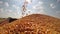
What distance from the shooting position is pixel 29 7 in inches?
281

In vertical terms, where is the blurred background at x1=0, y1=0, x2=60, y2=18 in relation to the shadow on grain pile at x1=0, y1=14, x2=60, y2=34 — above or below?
above

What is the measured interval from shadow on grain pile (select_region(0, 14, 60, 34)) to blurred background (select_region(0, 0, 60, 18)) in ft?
0.65

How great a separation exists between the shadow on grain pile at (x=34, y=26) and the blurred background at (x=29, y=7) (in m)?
0.20

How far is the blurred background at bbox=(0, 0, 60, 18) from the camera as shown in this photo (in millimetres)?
7047

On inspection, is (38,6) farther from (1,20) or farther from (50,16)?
(1,20)

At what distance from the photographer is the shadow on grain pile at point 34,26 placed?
20.3 feet

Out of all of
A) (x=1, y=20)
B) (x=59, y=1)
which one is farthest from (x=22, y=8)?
(x=59, y=1)

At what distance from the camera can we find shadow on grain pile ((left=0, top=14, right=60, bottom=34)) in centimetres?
620

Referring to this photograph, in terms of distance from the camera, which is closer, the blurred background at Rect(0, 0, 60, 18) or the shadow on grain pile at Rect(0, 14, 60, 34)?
the shadow on grain pile at Rect(0, 14, 60, 34)

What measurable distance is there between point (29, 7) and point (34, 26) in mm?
1032

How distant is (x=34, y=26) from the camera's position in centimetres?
641

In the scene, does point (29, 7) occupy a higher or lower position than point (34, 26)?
higher

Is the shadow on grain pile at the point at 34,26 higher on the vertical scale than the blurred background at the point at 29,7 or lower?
lower

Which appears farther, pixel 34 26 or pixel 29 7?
pixel 29 7
